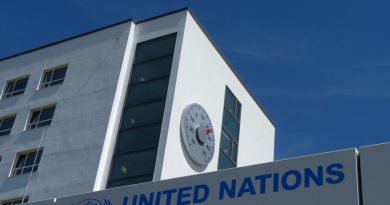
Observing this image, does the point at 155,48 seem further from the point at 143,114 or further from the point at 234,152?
the point at 234,152

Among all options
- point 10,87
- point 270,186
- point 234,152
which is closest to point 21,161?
point 10,87

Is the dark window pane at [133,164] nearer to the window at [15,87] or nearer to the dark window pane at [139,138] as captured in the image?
the dark window pane at [139,138]

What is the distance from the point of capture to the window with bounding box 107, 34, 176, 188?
73.5 ft

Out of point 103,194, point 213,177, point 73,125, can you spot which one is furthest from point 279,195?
point 73,125

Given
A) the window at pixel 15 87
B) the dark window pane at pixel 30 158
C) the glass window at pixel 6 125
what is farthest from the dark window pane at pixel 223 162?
the window at pixel 15 87

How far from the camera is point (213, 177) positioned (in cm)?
1180

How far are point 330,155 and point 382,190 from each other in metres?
1.24

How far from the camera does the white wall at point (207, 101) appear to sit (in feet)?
75.4

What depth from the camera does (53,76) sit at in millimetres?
28172

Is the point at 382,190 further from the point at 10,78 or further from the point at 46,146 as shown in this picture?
the point at 10,78

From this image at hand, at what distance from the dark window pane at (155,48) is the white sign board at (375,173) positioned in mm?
15583

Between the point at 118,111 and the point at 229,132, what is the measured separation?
19.0 feet

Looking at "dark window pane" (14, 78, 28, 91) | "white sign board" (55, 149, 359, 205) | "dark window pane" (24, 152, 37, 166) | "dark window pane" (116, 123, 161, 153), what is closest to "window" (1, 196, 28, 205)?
"dark window pane" (24, 152, 37, 166)

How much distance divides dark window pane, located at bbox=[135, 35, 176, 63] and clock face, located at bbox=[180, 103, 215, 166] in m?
2.70
